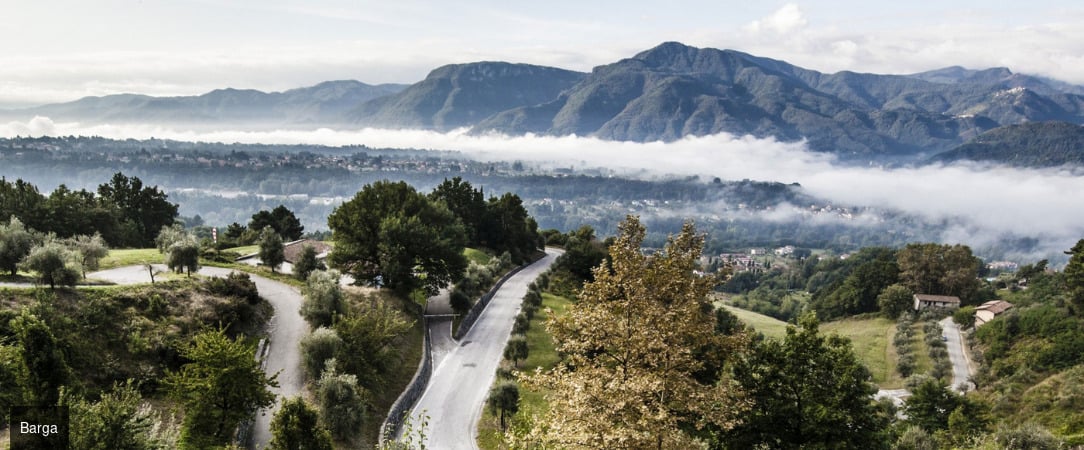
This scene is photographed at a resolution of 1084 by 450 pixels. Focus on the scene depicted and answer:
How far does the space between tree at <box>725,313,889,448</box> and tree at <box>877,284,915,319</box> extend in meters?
69.9

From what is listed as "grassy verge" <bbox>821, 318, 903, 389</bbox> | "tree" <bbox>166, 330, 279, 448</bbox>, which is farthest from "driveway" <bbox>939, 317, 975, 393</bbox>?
"tree" <bbox>166, 330, 279, 448</bbox>

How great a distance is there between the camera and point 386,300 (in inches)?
1544

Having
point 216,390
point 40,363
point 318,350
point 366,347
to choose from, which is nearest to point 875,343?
point 366,347

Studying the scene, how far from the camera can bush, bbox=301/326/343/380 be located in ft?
85.4

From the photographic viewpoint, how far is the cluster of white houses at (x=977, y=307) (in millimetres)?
68000

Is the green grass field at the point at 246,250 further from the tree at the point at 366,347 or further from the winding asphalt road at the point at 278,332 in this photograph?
the tree at the point at 366,347

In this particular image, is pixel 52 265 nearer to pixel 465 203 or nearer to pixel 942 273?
pixel 465 203

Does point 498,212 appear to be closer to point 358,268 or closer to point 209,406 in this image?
point 358,268

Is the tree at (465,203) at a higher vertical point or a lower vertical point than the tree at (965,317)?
higher

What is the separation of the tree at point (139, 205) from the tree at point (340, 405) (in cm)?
4711

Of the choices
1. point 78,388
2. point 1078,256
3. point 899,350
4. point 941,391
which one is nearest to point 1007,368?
point 899,350

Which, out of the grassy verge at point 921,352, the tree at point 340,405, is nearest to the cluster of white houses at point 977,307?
the grassy verge at point 921,352

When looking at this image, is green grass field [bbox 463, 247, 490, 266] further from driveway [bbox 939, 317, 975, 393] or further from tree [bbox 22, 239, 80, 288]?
driveway [bbox 939, 317, 975, 393]

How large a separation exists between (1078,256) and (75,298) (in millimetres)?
88839
